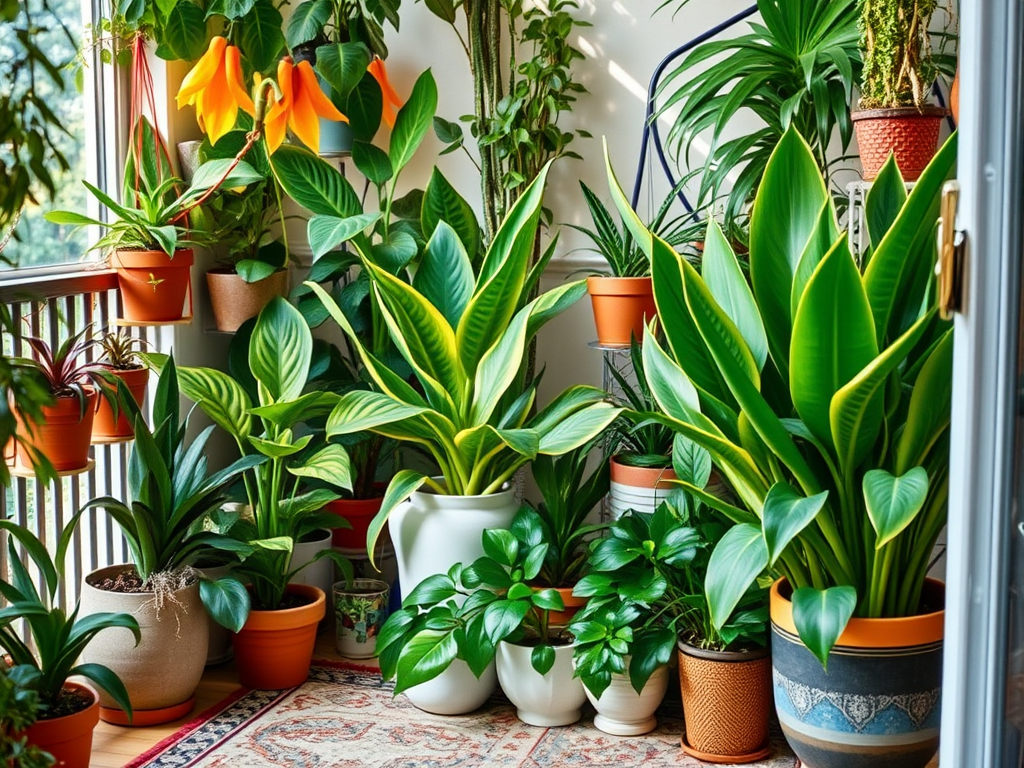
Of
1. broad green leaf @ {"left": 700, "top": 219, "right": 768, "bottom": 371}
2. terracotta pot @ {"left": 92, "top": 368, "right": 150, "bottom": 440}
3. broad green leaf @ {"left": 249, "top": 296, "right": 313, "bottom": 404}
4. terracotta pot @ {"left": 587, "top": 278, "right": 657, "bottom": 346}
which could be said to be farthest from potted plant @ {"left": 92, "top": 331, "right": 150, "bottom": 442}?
broad green leaf @ {"left": 700, "top": 219, "right": 768, "bottom": 371}

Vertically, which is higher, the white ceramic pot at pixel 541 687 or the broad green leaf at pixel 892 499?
the broad green leaf at pixel 892 499

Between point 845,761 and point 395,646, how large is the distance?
0.98 metres

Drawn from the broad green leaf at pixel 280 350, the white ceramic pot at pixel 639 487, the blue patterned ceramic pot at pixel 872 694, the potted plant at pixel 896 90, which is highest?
the potted plant at pixel 896 90

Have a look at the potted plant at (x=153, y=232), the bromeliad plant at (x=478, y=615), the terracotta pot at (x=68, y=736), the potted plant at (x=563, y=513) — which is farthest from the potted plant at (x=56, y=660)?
the potted plant at (x=563, y=513)

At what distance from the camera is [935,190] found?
2082 millimetres

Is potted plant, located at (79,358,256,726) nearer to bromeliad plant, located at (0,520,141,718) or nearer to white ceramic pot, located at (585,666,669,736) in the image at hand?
bromeliad plant, located at (0,520,141,718)

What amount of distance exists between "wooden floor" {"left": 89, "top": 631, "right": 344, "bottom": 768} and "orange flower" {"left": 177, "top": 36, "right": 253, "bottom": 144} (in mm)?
1304

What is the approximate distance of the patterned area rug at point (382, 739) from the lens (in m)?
2.47

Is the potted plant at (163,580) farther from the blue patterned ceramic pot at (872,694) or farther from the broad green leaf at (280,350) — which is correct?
the blue patterned ceramic pot at (872,694)

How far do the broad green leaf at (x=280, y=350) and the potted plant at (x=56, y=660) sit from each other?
25.0 inches

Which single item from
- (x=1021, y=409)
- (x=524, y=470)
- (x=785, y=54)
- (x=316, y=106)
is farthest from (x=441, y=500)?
(x=1021, y=409)

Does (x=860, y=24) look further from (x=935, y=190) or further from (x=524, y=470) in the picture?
(x=524, y=470)

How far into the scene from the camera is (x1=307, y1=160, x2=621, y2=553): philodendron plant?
2.64 meters

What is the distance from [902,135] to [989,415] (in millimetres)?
892
